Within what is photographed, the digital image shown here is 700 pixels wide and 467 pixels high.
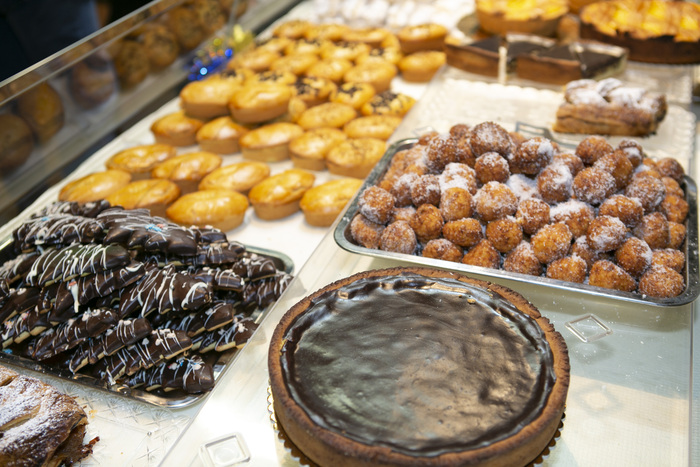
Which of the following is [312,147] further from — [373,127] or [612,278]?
[612,278]

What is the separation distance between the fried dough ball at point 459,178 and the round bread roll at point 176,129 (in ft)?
6.43

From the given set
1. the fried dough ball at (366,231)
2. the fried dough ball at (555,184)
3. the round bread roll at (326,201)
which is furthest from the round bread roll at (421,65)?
the fried dough ball at (366,231)

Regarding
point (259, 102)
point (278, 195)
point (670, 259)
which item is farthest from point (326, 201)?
point (670, 259)

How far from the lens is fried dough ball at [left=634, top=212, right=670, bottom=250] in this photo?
6.81 ft

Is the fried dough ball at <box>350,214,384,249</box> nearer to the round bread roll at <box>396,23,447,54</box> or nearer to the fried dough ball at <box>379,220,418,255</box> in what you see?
the fried dough ball at <box>379,220,418,255</box>

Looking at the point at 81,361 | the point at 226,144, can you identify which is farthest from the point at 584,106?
the point at 81,361

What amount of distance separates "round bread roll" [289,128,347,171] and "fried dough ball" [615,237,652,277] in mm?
1790

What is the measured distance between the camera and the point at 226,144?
3.53 metres

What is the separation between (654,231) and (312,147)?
1.90 m

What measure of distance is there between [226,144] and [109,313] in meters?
1.77

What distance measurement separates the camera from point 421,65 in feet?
13.8

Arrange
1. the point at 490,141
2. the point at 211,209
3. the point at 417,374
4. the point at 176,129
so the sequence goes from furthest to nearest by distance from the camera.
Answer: the point at 176,129
the point at 211,209
the point at 490,141
the point at 417,374

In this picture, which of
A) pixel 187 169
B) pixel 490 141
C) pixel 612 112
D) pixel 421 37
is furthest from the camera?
pixel 421 37

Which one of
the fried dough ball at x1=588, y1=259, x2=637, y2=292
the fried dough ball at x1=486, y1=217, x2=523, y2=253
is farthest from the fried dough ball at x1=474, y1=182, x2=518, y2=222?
the fried dough ball at x1=588, y1=259, x2=637, y2=292
